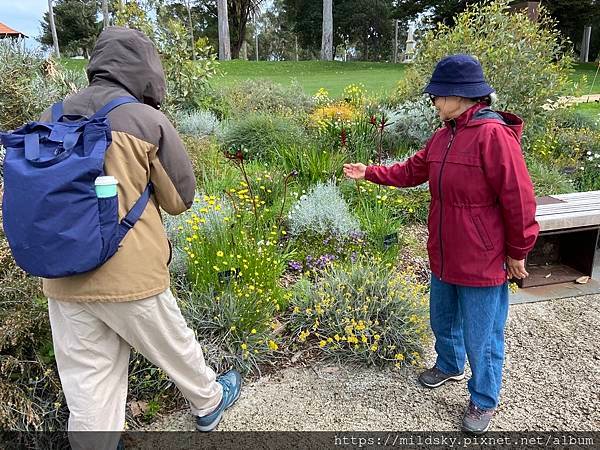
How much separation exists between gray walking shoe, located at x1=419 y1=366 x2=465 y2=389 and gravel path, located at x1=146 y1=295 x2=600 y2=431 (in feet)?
0.13

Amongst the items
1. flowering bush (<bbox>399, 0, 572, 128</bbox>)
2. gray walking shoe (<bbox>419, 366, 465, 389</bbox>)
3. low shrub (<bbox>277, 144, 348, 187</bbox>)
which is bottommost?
gray walking shoe (<bbox>419, 366, 465, 389</bbox>)

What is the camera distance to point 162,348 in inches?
86.3

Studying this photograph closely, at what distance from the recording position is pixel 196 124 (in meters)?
6.93

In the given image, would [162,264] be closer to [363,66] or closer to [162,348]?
[162,348]

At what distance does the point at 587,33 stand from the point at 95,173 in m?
45.1

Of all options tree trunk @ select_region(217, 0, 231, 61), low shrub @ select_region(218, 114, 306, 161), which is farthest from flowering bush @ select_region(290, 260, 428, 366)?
tree trunk @ select_region(217, 0, 231, 61)

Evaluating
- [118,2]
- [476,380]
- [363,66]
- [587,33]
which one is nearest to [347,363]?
[476,380]

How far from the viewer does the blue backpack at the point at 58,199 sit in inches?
67.0

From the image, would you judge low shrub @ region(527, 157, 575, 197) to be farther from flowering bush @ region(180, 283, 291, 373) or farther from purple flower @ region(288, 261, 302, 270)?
flowering bush @ region(180, 283, 291, 373)

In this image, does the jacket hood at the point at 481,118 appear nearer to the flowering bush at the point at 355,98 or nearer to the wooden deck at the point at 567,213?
the wooden deck at the point at 567,213

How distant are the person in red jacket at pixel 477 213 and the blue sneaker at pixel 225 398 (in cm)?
122

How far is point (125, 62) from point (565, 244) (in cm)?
391

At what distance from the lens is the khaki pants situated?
201 centimetres

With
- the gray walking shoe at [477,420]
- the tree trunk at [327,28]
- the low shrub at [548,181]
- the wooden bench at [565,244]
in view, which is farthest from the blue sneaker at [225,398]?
the tree trunk at [327,28]
